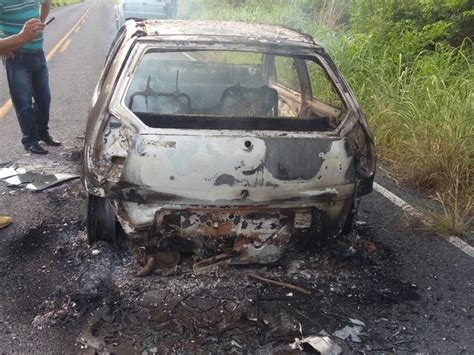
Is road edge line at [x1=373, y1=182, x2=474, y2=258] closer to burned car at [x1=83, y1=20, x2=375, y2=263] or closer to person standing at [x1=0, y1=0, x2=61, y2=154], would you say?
burned car at [x1=83, y1=20, x2=375, y2=263]

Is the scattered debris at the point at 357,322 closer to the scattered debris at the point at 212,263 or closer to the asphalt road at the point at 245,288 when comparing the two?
the asphalt road at the point at 245,288

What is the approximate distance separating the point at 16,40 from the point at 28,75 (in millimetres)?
1715

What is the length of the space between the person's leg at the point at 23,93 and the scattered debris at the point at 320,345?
4066mm

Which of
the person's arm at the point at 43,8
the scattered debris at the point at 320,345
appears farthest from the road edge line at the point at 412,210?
the person's arm at the point at 43,8

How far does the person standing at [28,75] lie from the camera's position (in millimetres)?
5066

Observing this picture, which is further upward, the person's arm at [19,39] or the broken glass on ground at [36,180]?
the person's arm at [19,39]

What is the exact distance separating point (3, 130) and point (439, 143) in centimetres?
517

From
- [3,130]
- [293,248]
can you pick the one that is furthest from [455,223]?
[3,130]

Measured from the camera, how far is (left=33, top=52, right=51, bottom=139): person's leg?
5477 mm

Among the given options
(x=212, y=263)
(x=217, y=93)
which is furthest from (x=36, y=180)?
(x=212, y=263)

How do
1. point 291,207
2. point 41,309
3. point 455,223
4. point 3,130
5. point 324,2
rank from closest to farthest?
1. point 41,309
2. point 291,207
3. point 455,223
4. point 3,130
5. point 324,2

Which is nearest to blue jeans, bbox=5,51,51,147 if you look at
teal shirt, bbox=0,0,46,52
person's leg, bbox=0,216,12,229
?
teal shirt, bbox=0,0,46,52

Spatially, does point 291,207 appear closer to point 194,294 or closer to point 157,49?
point 194,294

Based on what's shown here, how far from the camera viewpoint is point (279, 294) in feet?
10.0
